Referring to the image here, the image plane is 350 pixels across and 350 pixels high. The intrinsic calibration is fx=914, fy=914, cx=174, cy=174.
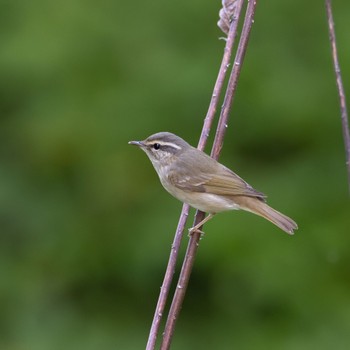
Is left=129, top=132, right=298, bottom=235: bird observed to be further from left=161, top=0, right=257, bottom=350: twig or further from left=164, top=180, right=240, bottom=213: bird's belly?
left=161, top=0, right=257, bottom=350: twig

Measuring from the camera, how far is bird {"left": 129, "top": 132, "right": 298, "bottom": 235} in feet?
10.8

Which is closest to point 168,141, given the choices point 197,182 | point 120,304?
point 197,182

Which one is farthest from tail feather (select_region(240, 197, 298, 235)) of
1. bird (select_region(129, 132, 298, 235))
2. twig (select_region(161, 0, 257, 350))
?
twig (select_region(161, 0, 257, 350))

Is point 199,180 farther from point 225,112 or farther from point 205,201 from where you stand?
point 225,112

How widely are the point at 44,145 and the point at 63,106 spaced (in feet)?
0.84

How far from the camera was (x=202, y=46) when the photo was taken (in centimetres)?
557

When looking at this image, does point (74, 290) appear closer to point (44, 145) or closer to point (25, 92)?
point (44, 145)

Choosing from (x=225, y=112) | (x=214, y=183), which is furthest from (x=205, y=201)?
(x=225, y=112)

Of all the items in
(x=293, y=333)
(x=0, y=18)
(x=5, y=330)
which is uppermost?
(x=0, y=18)

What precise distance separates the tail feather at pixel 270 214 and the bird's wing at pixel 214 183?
43 mm

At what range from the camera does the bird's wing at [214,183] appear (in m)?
3.34

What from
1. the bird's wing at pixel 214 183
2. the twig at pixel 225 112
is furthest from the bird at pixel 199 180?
the twig at pixel 225 112

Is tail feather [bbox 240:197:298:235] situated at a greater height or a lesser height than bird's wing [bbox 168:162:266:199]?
lesser

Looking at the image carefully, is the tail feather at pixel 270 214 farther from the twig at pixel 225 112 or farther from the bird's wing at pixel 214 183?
the twig at pixel 225 112
